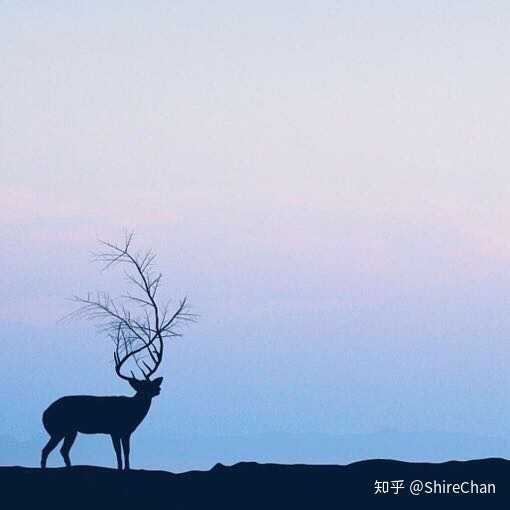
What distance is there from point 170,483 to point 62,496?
7.16 feet

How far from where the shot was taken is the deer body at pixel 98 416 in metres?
27.1

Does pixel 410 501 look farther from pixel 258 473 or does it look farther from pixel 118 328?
pixel 118 328

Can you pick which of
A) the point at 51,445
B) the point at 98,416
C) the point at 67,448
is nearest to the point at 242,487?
the point at 98,416

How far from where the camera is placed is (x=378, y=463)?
86.2ft

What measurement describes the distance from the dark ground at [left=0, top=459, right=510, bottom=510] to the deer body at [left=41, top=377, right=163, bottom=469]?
182cm

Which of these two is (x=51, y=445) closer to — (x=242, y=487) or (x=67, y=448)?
(x=67, y=448)

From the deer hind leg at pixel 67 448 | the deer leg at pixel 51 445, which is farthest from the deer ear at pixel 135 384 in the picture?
the deer leg at pixel 51 445

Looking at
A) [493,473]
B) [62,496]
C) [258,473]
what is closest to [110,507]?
[62,496]

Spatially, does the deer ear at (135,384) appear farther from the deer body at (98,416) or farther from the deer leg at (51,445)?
the deer leg at (51,445)

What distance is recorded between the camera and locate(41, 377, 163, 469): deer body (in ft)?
89.0

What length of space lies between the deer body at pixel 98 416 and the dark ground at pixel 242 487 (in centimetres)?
182

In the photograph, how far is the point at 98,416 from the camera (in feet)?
89.2

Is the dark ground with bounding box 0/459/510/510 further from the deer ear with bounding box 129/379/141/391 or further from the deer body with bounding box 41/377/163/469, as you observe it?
the deer ear with bounding box 129/379/141/391

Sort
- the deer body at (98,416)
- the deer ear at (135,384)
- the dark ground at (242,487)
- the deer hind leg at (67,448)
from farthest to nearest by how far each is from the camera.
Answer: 1. the deer hind leg at (67,448)
2. the deer ear at (135,384)
3. the deer body at (98,416)
4. the dark ground at (242,487)
